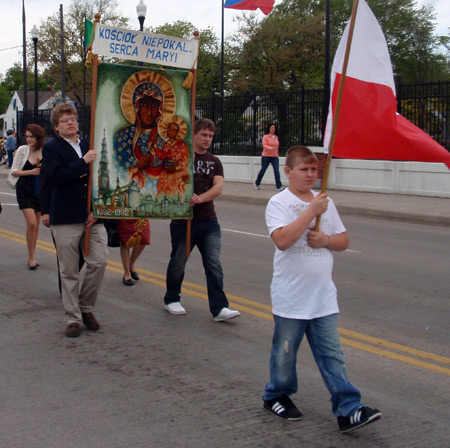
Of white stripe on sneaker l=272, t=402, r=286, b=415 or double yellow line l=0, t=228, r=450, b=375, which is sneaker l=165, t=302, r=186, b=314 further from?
white stripe on sneaker l=272, t=402, r=286, b=415

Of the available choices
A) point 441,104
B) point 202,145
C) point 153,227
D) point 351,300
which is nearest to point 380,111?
point 202,145

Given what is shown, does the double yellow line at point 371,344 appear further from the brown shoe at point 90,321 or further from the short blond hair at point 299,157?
the short blond hair at point 299,157

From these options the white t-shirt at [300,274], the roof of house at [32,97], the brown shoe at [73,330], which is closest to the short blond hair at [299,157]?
the white t-shirt at [300,274]

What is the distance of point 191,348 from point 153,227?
6978 mm

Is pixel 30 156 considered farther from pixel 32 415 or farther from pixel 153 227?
pixel 32 415

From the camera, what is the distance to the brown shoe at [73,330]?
228 inches

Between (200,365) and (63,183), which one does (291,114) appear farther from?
(200,365)

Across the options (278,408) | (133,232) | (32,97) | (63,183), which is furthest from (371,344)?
(32,97)

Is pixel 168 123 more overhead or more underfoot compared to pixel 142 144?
more overhead

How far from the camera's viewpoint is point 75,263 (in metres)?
5.78

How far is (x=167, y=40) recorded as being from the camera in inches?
248

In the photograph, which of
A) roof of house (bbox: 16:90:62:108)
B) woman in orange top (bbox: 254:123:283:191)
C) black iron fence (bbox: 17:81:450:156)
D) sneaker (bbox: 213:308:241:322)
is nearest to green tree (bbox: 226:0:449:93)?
black iron fence (bbox: 17:81:450:156)

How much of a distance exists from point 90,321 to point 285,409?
95.7 inches

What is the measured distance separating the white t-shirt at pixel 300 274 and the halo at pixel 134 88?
2697mm
